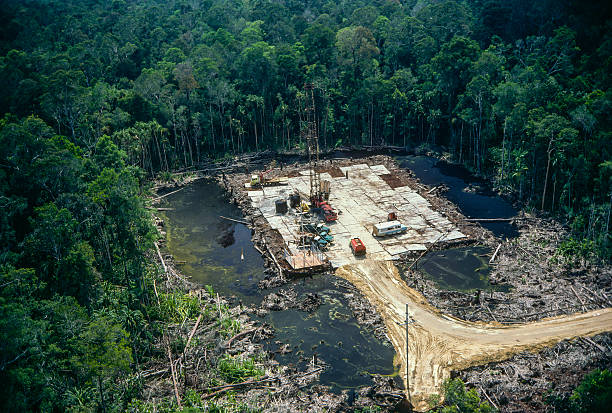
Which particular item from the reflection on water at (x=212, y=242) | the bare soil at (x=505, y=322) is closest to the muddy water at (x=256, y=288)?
the reflection on water at (x=212, y=242)

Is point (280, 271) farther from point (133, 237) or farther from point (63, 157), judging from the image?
point (63, 157)

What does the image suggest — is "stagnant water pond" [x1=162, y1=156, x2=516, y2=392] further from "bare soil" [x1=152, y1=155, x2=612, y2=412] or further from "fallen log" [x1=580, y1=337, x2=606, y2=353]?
"fallen log" [x1=580, y1=337, x2=606, y2=353]

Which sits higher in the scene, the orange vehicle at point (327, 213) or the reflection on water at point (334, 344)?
the orange vehicle at point (327, 213)

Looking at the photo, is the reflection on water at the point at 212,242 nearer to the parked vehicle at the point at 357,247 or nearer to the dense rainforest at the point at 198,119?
the dense rainforest at the point at 198,119

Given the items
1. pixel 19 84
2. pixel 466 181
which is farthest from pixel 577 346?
pixel 19 84

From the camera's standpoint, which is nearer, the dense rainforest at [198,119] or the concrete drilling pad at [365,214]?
the dense rainforest at [198,119]

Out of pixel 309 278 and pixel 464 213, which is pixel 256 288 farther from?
pixel 464 213

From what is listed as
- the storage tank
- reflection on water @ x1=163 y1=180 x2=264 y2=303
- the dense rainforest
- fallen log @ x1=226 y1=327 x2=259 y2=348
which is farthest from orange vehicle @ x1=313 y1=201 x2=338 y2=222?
the dense rainforest
